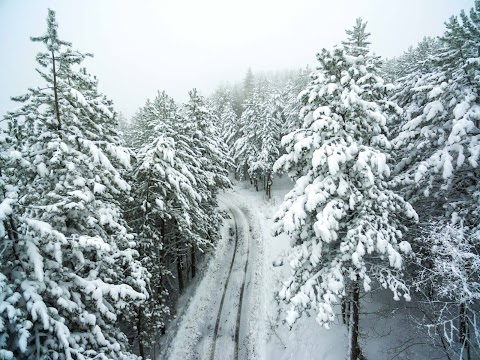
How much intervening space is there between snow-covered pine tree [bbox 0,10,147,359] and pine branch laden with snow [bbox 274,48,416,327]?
19.7 ft

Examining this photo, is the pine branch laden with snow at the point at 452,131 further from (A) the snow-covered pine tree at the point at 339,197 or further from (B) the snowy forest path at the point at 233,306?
(B) the snowy forest path at the point at 233,306

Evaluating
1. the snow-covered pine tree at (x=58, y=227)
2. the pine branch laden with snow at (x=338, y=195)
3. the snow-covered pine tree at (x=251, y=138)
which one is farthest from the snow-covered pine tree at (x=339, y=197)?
the snow-covered pine tree at (x=251, y=138)

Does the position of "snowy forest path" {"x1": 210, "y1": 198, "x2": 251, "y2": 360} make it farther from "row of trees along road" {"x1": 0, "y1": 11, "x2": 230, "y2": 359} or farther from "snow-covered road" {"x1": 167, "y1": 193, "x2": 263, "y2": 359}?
"row of trees along road" {"x1": 0, "y1": 11, "x2": 230, "y2": 359}

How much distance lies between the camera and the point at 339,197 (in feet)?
35.0

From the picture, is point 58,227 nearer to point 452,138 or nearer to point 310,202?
point 310,202

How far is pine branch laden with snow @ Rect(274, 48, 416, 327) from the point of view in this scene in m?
9.63

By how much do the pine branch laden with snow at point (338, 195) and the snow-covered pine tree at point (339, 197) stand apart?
3cm

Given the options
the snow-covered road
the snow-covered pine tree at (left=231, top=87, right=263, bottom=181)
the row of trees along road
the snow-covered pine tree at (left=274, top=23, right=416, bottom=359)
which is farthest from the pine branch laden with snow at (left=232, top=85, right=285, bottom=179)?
the snow-covered pine tree at (left=274, top=23, right=416, bottom=359)

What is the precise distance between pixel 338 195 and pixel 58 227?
9665mm

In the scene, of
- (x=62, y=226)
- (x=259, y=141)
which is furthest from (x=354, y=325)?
(x=259, y=141)

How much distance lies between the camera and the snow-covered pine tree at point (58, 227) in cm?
639

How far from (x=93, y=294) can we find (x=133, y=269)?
236 centimetres

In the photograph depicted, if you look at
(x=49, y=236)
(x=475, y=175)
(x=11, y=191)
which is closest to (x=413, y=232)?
(x=475, y=175)

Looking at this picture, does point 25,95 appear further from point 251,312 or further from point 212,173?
point 251,312
